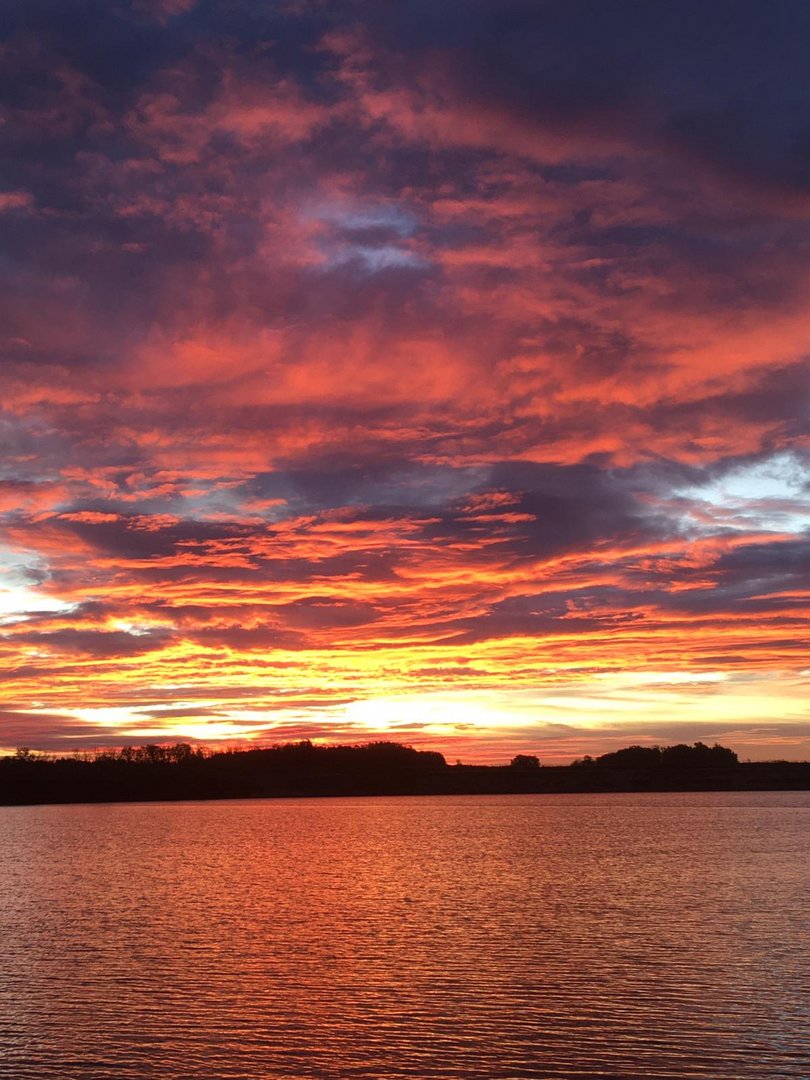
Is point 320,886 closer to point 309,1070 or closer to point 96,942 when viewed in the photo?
point 96,942

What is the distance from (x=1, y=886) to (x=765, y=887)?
179ft

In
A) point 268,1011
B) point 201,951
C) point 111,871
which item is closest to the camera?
point 268,1011

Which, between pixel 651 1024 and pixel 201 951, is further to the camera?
pixel 201 951

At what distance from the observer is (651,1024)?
31250mm

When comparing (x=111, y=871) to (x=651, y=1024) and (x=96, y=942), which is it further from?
(x=651, y=1024)

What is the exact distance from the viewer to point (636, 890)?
65.1 meters

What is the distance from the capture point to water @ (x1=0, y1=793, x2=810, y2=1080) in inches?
1129

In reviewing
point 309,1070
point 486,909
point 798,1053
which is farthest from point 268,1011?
point 486,909

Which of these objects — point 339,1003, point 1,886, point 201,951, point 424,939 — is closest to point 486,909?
point 424,939

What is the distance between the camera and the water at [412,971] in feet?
94.1

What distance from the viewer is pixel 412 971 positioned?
4003 cm

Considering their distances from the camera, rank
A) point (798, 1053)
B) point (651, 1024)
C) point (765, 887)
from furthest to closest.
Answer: point (765, 887), point (651, 1024), point (798, 1053)

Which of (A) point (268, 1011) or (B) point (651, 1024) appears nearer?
(B) point (651, 1024)

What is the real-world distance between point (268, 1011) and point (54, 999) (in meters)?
8.16
